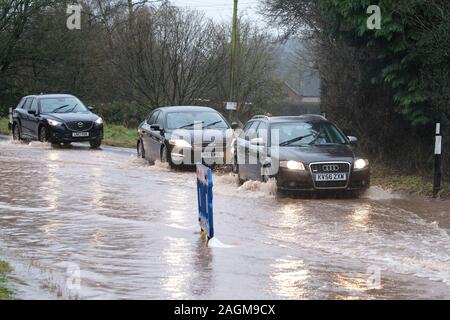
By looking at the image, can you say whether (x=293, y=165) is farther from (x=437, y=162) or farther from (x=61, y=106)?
(x=61, y=106)

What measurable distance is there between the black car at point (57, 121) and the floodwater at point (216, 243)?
7672mm

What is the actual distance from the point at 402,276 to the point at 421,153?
356 inches

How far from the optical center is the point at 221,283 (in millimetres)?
8242

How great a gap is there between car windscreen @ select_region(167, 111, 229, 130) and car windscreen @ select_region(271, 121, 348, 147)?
14.7ft

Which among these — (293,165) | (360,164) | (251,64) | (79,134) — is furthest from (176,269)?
(251,64)

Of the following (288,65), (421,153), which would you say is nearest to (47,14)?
(421,153)

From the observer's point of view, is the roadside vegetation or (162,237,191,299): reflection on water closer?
(162,237,191,299): reflection on water

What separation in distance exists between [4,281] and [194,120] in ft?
43.7

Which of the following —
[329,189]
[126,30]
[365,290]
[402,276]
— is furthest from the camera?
[126,30]

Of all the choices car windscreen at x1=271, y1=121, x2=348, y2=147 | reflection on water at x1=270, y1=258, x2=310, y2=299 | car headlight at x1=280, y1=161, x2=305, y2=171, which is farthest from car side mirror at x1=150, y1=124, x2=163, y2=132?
reflection on water at x1=270, y1=258, x2=310, y2=299

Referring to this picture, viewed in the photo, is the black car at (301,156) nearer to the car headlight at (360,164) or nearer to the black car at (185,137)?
the car headlight at (360,164)

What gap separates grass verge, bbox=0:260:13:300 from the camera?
7115 millimetres

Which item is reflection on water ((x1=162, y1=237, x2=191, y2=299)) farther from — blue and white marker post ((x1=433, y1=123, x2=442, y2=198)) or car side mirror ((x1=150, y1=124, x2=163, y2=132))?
car side mirror ((x1=150, y1=124, x2=163, y2=132))
